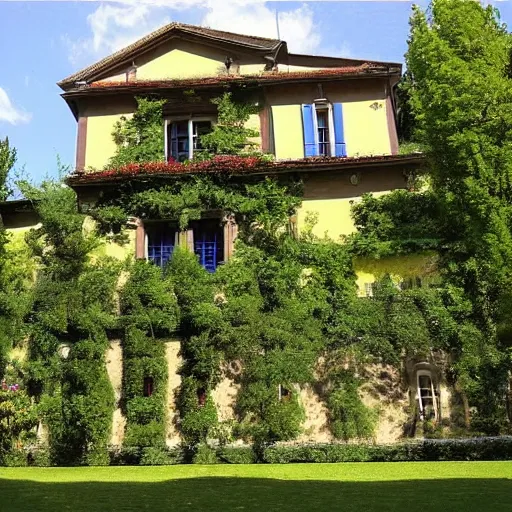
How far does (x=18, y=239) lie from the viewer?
21.7 metres

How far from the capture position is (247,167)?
2016 centimetres

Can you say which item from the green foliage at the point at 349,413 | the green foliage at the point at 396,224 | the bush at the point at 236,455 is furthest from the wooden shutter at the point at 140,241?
the green foliage at the point at 349,413

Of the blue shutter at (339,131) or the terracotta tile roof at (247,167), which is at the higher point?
the blue shutter at (339,131)

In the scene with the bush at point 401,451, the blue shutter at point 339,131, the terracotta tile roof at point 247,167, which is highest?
the blue shutter at point 339,131

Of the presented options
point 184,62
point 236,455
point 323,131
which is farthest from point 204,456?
point 184,62

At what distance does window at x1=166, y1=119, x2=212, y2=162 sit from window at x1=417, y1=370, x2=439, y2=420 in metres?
10.4

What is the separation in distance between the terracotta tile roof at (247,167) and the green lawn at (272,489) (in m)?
9.43

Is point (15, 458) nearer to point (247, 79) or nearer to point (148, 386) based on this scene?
point (148, 386)

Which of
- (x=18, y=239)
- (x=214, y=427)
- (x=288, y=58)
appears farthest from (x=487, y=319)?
(x=18, y=239)

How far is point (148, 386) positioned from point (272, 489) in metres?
9.07

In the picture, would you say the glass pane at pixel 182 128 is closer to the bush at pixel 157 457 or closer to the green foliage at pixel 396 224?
the green foliage at pixel 396 224

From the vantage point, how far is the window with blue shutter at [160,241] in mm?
20859

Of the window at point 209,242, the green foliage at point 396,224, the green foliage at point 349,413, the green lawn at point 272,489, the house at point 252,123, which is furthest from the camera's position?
the window at point 209,242

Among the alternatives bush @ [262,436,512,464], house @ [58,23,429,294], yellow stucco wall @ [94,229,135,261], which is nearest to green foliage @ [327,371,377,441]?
bush @ [262,436,512,464]
